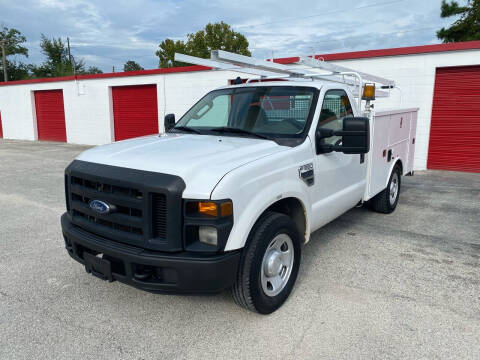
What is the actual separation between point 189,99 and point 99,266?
1267cm

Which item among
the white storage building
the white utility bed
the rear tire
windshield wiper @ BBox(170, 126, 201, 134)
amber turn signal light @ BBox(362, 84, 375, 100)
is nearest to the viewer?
windshield wiper @ BBox(170, 126, 201, 134)

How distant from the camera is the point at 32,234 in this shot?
526cm

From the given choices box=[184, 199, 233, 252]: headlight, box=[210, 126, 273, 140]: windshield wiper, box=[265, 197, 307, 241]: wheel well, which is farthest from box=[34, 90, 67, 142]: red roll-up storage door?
box=[184, 199, 233, 252]: headlight

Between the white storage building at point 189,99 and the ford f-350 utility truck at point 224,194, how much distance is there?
284 inches

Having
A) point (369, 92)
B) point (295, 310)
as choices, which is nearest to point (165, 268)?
point (295, 310)

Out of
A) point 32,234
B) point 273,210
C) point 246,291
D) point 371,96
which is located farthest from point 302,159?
point 32,234

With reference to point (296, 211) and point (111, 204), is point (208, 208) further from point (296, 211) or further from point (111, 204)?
point (296, 211)

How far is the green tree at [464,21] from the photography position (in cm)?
2003

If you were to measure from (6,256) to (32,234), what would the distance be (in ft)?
2.65

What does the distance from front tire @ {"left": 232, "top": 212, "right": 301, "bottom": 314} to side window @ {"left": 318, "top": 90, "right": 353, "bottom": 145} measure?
48.0 inches

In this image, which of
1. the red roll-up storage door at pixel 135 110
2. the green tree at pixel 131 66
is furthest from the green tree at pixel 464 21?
the green tree at pixel 131 66

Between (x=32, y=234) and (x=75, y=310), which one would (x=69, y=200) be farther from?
(x=32, y=234)

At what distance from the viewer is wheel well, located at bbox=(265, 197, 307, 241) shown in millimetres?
3492

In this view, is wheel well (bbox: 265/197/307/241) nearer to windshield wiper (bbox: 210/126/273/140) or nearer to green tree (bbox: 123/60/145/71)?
windshield wiper (bbox: 210/126/273/140)
